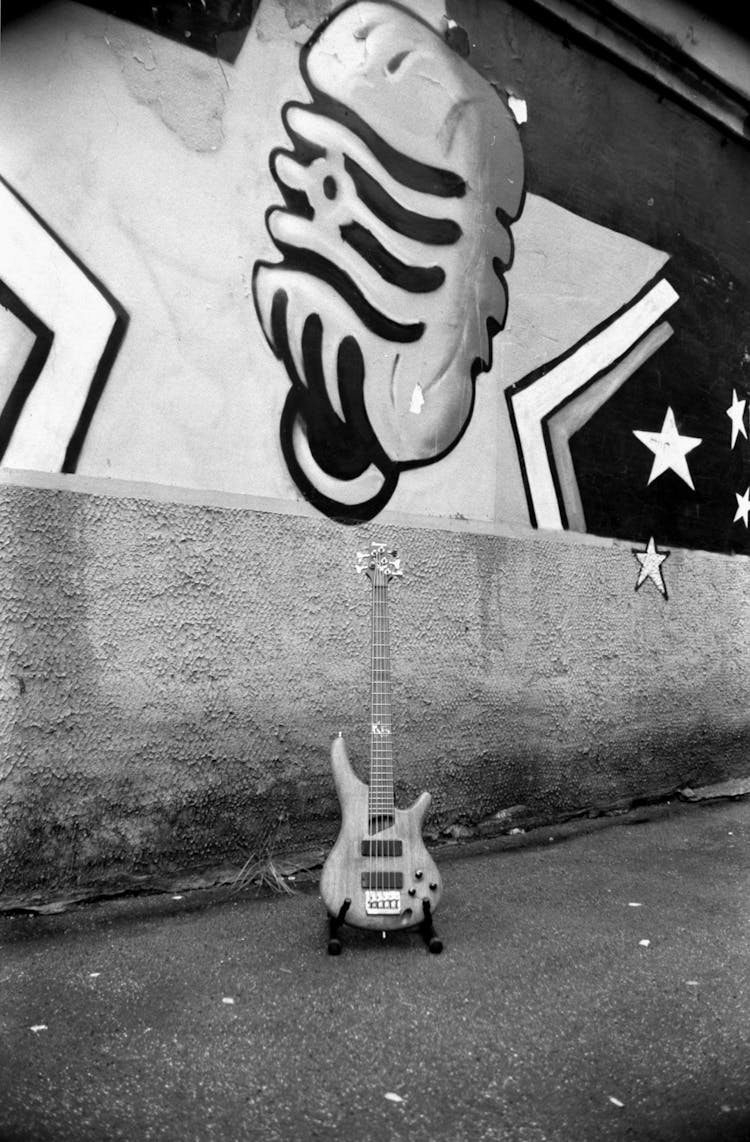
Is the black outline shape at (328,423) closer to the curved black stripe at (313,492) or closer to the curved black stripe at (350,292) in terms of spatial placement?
the curved black stripe at (313,492)

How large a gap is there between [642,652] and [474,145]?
2642 mm

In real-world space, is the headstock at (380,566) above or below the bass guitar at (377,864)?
above

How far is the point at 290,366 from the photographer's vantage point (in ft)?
12.3

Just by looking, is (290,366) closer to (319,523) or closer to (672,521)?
(319,523)

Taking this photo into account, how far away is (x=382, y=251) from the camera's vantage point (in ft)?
13.5

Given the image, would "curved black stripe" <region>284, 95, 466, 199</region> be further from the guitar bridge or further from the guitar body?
the guitar bridge

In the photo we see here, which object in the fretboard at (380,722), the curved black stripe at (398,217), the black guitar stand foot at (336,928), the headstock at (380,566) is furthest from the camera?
the curved black stripe at (398,217)

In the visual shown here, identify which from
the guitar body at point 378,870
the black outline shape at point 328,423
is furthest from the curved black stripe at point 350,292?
the guitar body at point 378,870

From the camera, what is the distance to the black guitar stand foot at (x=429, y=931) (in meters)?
2.94

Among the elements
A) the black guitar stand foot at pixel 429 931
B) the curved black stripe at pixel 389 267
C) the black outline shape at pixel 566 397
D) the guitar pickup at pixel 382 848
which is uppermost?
the curved black stripe at pixel 389 267

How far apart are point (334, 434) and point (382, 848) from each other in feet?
5.60

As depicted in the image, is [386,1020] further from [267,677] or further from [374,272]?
[374,272]

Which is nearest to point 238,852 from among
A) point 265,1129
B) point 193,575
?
point 193,575

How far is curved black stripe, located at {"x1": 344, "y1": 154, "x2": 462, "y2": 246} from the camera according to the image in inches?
159
